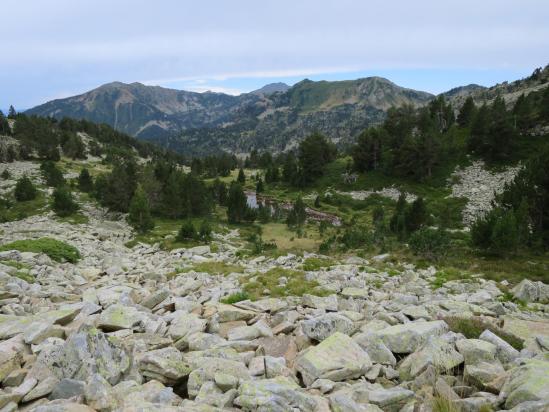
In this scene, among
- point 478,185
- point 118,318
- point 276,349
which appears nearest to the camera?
point 276,349

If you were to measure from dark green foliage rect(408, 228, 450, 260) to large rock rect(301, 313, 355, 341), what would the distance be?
56.6ft

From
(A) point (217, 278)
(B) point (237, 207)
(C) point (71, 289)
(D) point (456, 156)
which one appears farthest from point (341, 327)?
(D) point (456, 156)

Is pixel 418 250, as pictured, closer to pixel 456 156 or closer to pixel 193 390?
pixel 193 390

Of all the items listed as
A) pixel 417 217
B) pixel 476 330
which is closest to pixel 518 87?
pixel 417 217

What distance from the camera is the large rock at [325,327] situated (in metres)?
9.65

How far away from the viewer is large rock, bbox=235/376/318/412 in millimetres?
6113

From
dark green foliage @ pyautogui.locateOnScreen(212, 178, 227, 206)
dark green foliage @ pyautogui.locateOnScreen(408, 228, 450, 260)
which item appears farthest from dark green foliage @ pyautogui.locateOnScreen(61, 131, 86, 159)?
dark green foliage @ pyautogui.locateOnScreen(408, 228, 450, 260)

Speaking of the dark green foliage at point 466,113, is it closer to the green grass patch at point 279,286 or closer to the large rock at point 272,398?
the green grass patch at point 279,286

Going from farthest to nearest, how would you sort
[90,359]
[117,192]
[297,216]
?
1. [297,216]
2. [117,192]
3. [90,359]

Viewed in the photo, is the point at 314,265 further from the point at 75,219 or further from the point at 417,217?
the point at 75,219

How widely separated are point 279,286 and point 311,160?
79.4m

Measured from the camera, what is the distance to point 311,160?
94125mm

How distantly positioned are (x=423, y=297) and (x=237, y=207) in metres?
46.9

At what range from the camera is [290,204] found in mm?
85812
